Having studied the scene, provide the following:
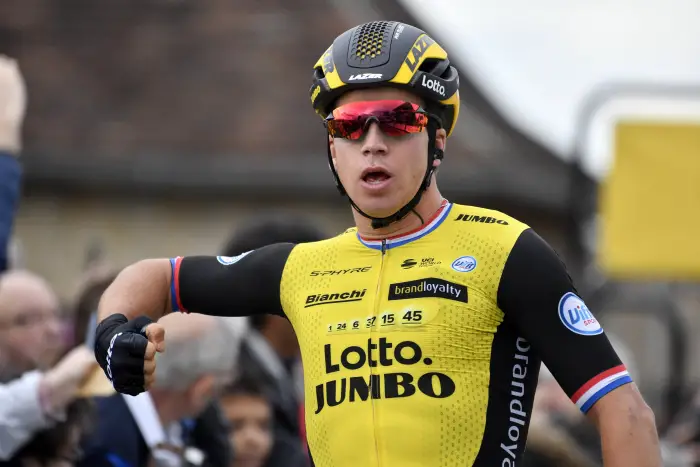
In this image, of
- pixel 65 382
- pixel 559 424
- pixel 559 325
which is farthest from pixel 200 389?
pixel 559 424

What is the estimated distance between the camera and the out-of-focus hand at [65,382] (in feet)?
19.3

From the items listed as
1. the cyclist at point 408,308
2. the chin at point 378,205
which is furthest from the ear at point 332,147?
the chin at point 378,205

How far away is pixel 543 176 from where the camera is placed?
957 inches

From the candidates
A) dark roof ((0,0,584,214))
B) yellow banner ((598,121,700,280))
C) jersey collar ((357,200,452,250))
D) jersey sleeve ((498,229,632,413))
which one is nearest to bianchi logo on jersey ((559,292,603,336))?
jersey sleeve ((498,229,632,413))

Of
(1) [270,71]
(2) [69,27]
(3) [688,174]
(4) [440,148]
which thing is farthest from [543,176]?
(4) [440,148]

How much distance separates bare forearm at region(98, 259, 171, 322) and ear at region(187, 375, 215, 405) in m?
1.75

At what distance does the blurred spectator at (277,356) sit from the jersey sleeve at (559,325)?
3.10m

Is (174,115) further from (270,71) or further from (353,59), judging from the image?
(353,59)

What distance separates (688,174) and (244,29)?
12778 mm

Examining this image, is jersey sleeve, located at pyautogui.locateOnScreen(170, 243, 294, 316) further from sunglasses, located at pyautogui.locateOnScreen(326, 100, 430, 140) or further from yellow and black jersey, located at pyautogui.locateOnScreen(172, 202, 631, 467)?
sunglasses, located at pyautogui.locateOnScreen(326, 100, 430, 140)

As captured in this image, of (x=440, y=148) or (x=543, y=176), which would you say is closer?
(x=440, y=148)

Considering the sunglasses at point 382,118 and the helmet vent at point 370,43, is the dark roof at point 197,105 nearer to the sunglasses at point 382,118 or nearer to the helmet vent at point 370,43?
the helmet vent at point 370,43

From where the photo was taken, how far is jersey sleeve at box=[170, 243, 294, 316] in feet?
15.9

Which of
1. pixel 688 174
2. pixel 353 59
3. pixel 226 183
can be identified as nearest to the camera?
pixel 353 59
